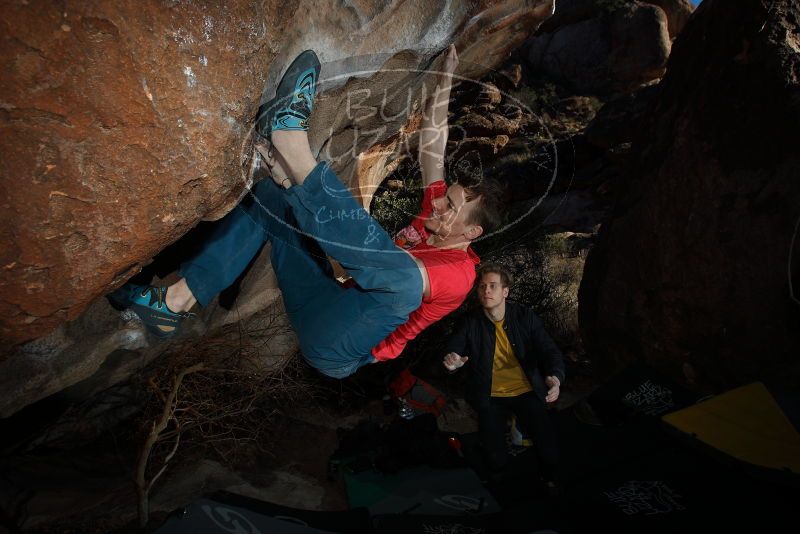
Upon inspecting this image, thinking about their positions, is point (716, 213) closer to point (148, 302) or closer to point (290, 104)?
point (290, 104)

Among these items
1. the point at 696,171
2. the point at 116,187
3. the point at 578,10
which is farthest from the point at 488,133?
the point at 578,10

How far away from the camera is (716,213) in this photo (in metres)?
4.00

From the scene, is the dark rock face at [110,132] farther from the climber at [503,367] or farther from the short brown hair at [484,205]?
the climber at [503,367]

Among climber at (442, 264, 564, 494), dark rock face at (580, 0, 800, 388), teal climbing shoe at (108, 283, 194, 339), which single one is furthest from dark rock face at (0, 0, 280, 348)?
dark rock face at (580, 0, 800, 388)

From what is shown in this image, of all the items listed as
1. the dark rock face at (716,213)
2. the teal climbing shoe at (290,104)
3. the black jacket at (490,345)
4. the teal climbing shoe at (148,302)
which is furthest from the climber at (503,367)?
the teal climbing shoe at (290,104)

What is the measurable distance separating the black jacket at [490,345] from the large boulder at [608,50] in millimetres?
15831

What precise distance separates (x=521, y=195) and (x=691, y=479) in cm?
876

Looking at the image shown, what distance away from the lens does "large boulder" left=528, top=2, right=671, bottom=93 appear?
1541 cm

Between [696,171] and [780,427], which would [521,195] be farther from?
[780,427]

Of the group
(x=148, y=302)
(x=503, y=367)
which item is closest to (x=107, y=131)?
(x=148, y=302)

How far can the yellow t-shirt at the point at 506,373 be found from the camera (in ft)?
12.7

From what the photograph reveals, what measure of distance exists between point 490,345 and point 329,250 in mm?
2078

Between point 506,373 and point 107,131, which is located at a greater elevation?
point 107,131

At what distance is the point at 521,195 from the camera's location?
10.8 m
